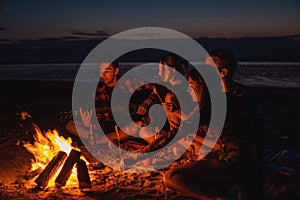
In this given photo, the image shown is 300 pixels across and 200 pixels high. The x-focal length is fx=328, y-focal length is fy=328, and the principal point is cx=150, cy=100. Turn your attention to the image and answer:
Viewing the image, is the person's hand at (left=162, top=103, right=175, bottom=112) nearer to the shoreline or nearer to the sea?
the shoreline

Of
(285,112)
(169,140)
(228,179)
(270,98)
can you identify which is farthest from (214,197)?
(270,98)

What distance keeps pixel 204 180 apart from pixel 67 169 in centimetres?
213

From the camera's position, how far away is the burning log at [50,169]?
4809 millimetres

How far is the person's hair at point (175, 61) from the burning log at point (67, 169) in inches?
79.1

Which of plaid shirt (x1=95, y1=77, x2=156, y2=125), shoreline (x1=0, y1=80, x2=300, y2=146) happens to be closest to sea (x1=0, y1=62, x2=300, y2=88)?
shoreline (x1=0, y1=80, x2=300, y2=146)

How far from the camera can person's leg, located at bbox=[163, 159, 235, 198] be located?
12.6 ft

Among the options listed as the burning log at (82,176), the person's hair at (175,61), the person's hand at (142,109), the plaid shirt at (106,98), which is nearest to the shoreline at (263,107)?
the person's hair at (175,61)

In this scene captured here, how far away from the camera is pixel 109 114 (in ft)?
20.9

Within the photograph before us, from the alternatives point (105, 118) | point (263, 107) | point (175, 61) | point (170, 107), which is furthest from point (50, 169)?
point (263, 107)

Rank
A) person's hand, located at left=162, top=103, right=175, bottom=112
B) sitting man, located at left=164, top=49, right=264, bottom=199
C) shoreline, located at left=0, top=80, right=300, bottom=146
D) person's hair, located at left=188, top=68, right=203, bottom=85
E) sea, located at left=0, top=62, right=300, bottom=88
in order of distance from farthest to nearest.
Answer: sea, located at left=0, top=62, right=300, bottom=88 < shoreline, located at left=0, top=80, right=300, bottom=146 < person's hand, located at left=162, top=103, right=175, bottom=112 < person's hair, located at left=188, top=68, right=203, bottom=85 < sitting man, located at left=164, top=49, right=264, bottom=199

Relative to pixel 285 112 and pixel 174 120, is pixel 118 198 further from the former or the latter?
pixel 285 112

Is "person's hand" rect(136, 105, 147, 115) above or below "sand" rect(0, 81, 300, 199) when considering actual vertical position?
above

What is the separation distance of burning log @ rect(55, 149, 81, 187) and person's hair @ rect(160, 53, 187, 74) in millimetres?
2009

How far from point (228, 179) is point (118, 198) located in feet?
5.20
